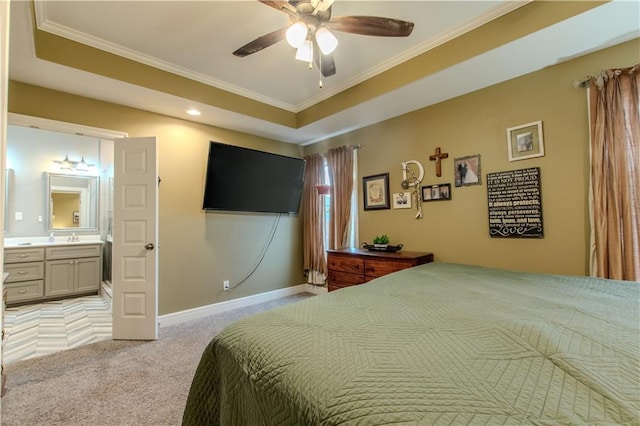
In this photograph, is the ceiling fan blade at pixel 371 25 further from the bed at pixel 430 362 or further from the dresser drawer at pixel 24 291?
the dresser drawer at pixel 24 291

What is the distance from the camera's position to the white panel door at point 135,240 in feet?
8.98

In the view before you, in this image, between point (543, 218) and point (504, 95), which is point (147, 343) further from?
point (504, 95)

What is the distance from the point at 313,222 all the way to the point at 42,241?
14.1 feet

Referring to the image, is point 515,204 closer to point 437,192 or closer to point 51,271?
point 437,192

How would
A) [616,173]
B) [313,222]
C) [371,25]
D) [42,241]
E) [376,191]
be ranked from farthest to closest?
→ [42,241] → [313,222] → [376,191] → [616,173] → [371,25]

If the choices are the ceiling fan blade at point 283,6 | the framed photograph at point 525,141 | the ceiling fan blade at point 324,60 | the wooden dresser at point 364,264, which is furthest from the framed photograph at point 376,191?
the ceiling fan blade at point 283,6

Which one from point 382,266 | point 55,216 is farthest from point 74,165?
point 382,266

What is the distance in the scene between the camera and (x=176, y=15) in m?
2.02

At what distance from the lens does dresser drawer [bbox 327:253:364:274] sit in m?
2.97

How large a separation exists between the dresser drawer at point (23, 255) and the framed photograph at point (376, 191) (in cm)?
466

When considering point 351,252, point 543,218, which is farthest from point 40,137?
point 543,218

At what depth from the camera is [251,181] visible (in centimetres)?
368

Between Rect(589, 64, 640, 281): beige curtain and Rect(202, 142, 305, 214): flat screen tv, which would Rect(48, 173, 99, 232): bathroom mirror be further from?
Rect(589, 64, 640, 281): beige curtain

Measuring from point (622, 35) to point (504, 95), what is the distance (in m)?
0.75
